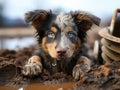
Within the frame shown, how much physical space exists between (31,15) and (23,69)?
79 cm

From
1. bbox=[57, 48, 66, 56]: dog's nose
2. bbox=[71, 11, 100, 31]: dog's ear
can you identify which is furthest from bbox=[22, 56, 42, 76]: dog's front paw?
bbox=[71, 11, 100, 31]: dog's ear

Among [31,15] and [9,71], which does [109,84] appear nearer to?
[9,71]

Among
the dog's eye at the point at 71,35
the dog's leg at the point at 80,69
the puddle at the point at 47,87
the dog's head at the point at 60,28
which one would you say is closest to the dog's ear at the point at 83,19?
the dog's head at the point at 60,28

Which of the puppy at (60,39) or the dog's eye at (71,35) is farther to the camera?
the dog's eye at (71,35)

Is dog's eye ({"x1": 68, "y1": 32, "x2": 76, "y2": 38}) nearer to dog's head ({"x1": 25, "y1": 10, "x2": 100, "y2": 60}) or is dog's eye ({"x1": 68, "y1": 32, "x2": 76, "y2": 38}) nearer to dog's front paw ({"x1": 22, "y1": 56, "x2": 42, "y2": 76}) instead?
dog's head ({"x1": 25, "y1": 10, "x2": 100, "y2": 60})

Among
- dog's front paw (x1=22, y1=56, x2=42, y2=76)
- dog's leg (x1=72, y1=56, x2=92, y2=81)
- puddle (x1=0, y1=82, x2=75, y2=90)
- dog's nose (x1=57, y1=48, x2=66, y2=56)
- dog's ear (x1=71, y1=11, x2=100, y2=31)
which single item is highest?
dog's ear (x1=71, y1=11, x2=100, y2=31)

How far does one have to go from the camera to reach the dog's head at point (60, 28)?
14.1 feet

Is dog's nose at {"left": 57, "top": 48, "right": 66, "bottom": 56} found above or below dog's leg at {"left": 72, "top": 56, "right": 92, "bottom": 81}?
above

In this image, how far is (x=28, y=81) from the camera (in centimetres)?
388

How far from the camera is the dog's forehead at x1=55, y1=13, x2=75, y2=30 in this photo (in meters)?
4.44

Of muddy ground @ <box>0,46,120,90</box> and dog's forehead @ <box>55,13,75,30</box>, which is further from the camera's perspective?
dog's forehead @ <box>55,13,75,30</box>

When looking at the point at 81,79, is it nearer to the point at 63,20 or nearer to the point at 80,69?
the point at 80,69

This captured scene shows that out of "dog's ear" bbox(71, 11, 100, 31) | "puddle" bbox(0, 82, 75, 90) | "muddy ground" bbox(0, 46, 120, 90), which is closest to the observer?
"muddy ground" bbox(0, 46, 120, 90)

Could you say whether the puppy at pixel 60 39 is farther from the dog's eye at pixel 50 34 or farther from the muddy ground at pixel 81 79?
the muddy ground at pixel 81 79
